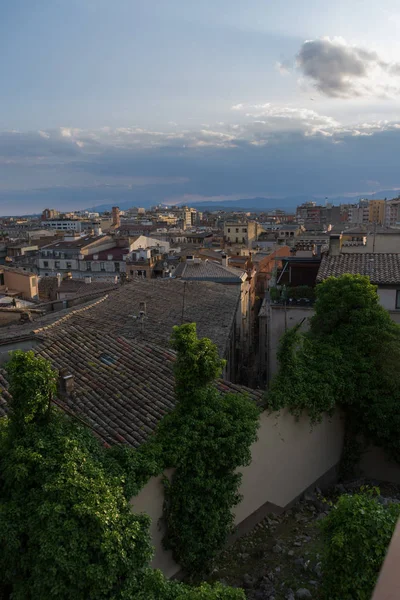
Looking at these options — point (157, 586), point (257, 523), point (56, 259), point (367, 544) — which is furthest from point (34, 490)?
point (56, 259)

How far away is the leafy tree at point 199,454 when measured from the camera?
36.4 ft

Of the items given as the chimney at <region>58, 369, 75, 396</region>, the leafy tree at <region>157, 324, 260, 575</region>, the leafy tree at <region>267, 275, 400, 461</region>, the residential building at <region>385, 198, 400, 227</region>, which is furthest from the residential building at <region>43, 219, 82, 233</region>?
the leafy tree at <region>157, 324, 260, 575</region>

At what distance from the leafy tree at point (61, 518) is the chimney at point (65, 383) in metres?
2.55

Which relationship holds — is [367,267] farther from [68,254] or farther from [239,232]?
[239,232]

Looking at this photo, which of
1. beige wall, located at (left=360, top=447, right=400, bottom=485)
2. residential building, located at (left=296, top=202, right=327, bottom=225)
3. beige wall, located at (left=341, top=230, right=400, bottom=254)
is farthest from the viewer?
residential building, located at (left=296, top=202, right=327, bottom=225)

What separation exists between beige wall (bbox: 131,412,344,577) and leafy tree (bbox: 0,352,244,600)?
2.38 meters

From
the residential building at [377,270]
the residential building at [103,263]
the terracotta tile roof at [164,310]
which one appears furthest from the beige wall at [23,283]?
the residential building at [377,270]

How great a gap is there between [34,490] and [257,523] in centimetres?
815

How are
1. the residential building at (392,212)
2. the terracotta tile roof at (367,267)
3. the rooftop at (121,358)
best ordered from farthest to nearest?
the residential building at (392,212), the terracotta tile roof at (367,267), the rooftop at (121,358)

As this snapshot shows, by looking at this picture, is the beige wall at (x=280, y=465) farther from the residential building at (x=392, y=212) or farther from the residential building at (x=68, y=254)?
the residential building at (x=392, y=212)

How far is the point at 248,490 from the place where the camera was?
13.6m

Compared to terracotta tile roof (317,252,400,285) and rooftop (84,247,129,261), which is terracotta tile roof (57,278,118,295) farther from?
terracotta tile roof (317,252,400,285)

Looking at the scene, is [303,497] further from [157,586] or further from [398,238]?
[398,238]

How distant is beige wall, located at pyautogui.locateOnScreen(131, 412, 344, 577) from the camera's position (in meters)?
11.5
